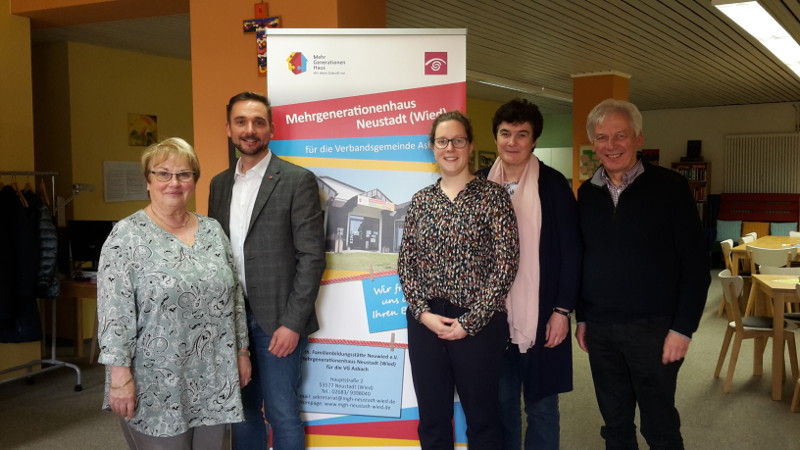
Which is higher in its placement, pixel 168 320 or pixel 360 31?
pixel 360 31

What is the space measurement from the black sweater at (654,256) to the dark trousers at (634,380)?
0.07 m

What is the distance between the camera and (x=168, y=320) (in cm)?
204

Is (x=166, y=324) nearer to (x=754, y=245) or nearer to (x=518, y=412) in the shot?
(x=518, y=412)

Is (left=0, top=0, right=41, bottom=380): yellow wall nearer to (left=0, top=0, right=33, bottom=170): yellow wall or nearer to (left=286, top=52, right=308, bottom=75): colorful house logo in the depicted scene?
(left=0, top=0, right=33, bottom=170): yellow wall

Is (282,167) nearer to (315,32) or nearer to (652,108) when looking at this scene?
(315,32)

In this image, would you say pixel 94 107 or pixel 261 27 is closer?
pixel 261 27

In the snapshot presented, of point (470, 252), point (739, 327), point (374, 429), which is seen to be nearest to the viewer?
point (470, 252)

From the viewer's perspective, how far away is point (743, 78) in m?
9.02

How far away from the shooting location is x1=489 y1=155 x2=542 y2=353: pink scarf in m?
2.40

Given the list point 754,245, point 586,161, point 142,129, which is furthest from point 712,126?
point 142,129

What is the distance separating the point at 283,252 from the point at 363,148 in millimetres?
647

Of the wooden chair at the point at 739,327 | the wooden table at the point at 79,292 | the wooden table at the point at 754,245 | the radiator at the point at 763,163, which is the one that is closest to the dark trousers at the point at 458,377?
the wooden chair at the point at 739,327

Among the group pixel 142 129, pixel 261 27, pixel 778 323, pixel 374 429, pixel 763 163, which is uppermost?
pixel 261 27

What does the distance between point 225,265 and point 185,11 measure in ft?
9.07
